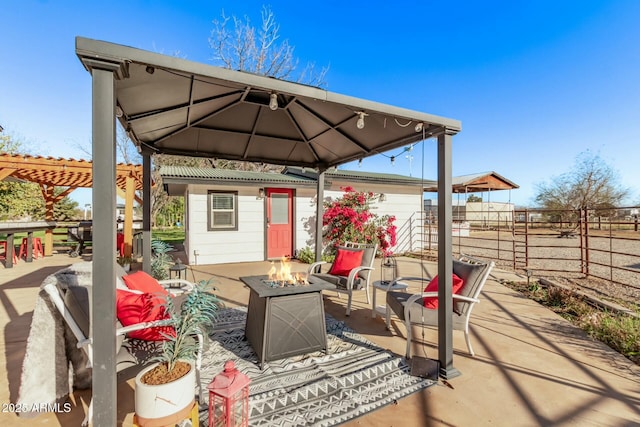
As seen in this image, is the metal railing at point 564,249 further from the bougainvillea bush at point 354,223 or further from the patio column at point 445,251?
the patio column at point 445,251

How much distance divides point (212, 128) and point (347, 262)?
2960 mm

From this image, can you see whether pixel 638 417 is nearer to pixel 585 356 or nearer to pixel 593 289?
pixel 585 356

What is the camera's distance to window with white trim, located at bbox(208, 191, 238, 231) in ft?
26.7

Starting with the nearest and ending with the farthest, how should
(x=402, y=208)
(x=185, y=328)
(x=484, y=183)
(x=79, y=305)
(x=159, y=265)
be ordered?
(x=185, y=328) < (x=79, y=305) < (x=159, y=265) < (x=402, y=208) < (x=484, y=183)

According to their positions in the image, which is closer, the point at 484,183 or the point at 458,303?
the point at 458,303

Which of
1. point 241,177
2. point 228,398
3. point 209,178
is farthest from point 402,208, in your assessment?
point 228,398

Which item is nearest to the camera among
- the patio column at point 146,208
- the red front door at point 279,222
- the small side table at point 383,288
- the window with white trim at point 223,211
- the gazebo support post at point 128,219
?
the small side table at point 383,288

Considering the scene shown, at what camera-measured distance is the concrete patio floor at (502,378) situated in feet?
6.62

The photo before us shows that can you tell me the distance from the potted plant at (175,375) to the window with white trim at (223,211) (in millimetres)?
6526

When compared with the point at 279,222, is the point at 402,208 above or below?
above

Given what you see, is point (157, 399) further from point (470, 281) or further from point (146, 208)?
point (146, 208)

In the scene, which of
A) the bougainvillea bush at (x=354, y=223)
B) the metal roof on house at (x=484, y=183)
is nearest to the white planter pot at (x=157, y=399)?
the bougainvillea bush at (x=354, y=223)

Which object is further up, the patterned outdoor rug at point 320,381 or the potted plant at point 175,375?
the potted plant at point 175,375

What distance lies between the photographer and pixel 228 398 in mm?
1687
